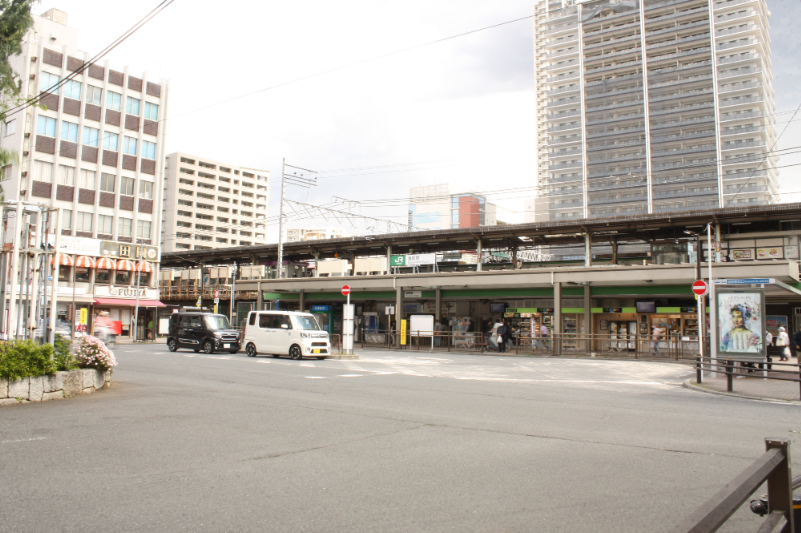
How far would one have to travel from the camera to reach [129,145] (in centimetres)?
5069

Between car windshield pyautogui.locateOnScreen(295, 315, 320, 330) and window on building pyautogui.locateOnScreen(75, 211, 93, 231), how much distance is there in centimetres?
3291

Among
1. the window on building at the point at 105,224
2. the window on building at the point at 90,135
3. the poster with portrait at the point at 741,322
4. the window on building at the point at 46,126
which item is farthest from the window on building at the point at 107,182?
the poster with portrait at the point at 741,322

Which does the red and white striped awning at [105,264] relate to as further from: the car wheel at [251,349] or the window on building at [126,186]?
the car wheel at [251,349]

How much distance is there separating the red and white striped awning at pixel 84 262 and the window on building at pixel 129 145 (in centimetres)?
1035

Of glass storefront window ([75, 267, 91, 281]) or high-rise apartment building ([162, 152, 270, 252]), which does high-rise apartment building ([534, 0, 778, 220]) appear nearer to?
high-rise apartment building ([162, 152, 270, 252])

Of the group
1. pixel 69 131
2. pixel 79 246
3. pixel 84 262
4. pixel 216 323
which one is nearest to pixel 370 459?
pixel 216 323

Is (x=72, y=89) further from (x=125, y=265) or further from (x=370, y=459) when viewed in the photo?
(x=370, y=459)

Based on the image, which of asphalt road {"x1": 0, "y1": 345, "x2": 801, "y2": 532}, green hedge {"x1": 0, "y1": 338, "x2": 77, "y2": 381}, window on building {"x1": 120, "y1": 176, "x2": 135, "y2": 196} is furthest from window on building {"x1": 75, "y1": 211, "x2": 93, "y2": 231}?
green hedge {"x1": 0, "y1": 338, "x2": 77, "y2": 381}

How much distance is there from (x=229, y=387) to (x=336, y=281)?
27.4 m

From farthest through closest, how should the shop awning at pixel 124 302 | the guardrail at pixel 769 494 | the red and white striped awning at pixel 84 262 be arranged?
1. the shop awning at pixel 124 302
2. the red and white striped awning at pixel 84 262
3. the guardrail at pixel 769 494

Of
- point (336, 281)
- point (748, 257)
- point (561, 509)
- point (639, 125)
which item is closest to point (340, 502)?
point (561, 509)

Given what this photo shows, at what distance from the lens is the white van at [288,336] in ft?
75.0

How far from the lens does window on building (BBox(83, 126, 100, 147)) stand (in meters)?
47.5

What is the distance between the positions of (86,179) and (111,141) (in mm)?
3989
